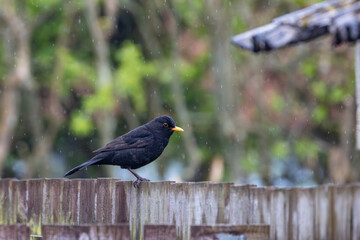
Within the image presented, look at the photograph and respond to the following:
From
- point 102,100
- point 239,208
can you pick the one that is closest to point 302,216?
point 239,208

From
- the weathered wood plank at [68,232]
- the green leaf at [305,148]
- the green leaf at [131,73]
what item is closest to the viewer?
the weathered wood plank at [68,232]

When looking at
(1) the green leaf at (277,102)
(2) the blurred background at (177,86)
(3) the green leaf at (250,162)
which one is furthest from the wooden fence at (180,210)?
(1) the green leaf at (277,102)

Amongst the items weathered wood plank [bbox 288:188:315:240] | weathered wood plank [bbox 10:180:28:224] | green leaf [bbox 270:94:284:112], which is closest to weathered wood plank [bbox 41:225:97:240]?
weathered wood plank [bbox 10:180:28:224]

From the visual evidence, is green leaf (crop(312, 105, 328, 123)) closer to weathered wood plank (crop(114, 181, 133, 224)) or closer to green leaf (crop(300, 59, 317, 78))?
green leaf (crop(300, 59, 317, 78))

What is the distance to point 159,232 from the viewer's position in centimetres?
463

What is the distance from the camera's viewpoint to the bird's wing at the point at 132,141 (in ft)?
25.3

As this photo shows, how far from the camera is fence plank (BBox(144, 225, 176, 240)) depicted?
461cm

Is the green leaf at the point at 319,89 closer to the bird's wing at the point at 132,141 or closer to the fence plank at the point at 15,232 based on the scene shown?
the bird's wing at the point at 132,141

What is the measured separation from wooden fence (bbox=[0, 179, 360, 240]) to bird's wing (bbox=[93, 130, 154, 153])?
243 centimetres

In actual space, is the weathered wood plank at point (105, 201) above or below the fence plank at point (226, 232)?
above

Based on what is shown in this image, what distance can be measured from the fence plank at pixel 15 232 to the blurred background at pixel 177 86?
1318 cm

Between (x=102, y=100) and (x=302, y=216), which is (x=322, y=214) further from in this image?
(x=102, y=100)

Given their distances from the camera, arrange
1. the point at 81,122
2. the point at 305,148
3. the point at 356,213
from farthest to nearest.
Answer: the point at 305,148
the point at 81,122
the point at 356,213

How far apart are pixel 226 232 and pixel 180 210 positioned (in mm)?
315
